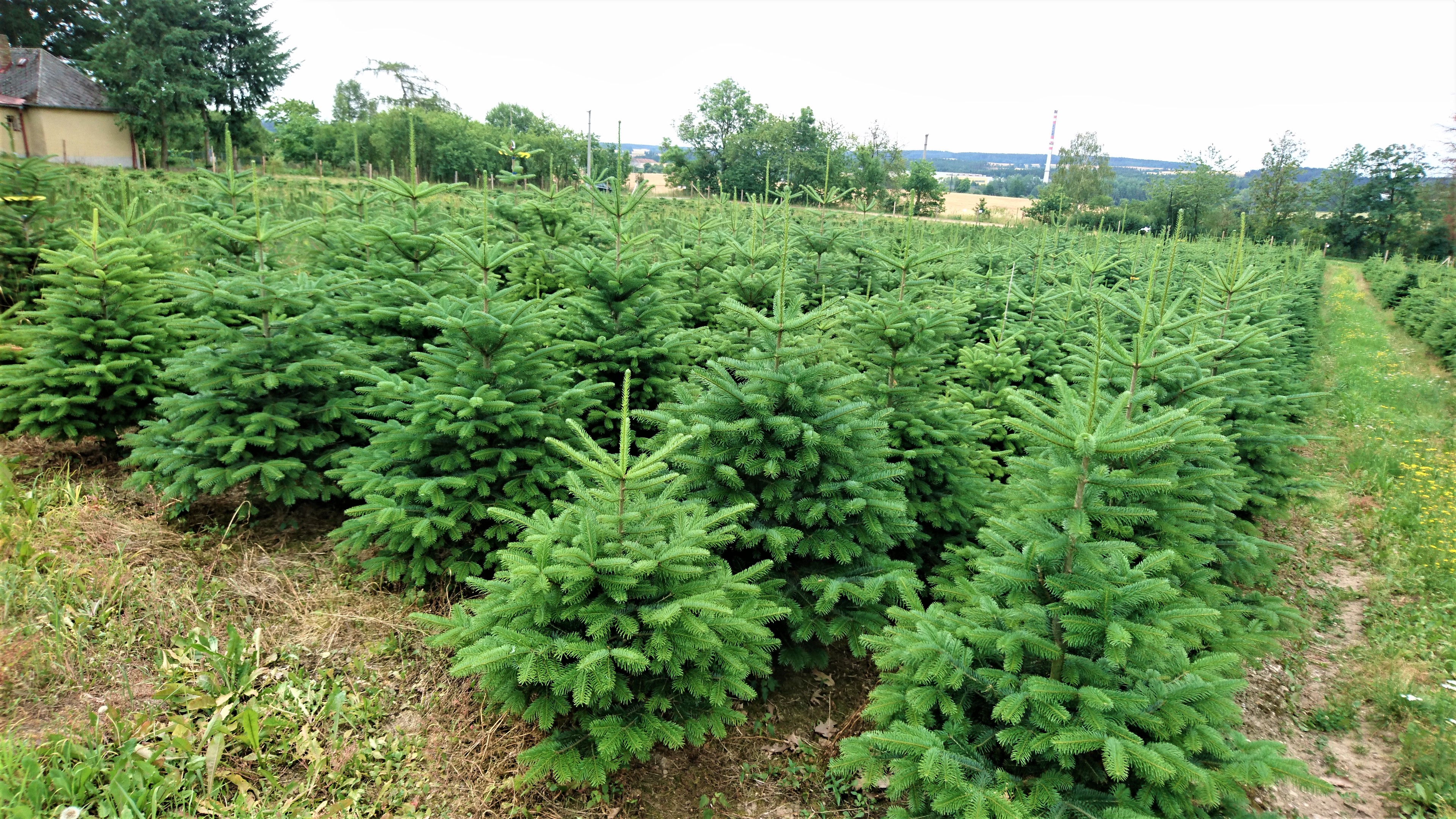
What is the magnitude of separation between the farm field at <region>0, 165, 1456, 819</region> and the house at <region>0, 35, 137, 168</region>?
33.9m

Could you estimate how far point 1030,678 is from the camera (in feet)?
9.16

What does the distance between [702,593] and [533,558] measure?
82cm

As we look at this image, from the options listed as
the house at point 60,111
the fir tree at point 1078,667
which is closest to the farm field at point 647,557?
the fir tree at point 1078,667

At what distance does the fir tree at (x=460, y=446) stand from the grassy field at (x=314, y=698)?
19.3 inches

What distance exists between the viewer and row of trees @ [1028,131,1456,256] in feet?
138

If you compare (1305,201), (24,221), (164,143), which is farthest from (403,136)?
(1305,201)

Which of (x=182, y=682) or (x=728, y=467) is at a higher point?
(x=728, y=467)

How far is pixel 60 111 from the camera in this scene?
30.4 metres

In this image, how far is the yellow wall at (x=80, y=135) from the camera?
97.7ft

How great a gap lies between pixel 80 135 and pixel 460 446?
4104 centimetres

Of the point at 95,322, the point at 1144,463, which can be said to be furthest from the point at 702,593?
the point at 95,322

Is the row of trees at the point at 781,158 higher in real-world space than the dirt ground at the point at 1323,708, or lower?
higher

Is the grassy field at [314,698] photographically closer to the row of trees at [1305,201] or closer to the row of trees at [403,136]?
the row of trees at [403,136]

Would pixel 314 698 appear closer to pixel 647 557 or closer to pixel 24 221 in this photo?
pixel 647 557
